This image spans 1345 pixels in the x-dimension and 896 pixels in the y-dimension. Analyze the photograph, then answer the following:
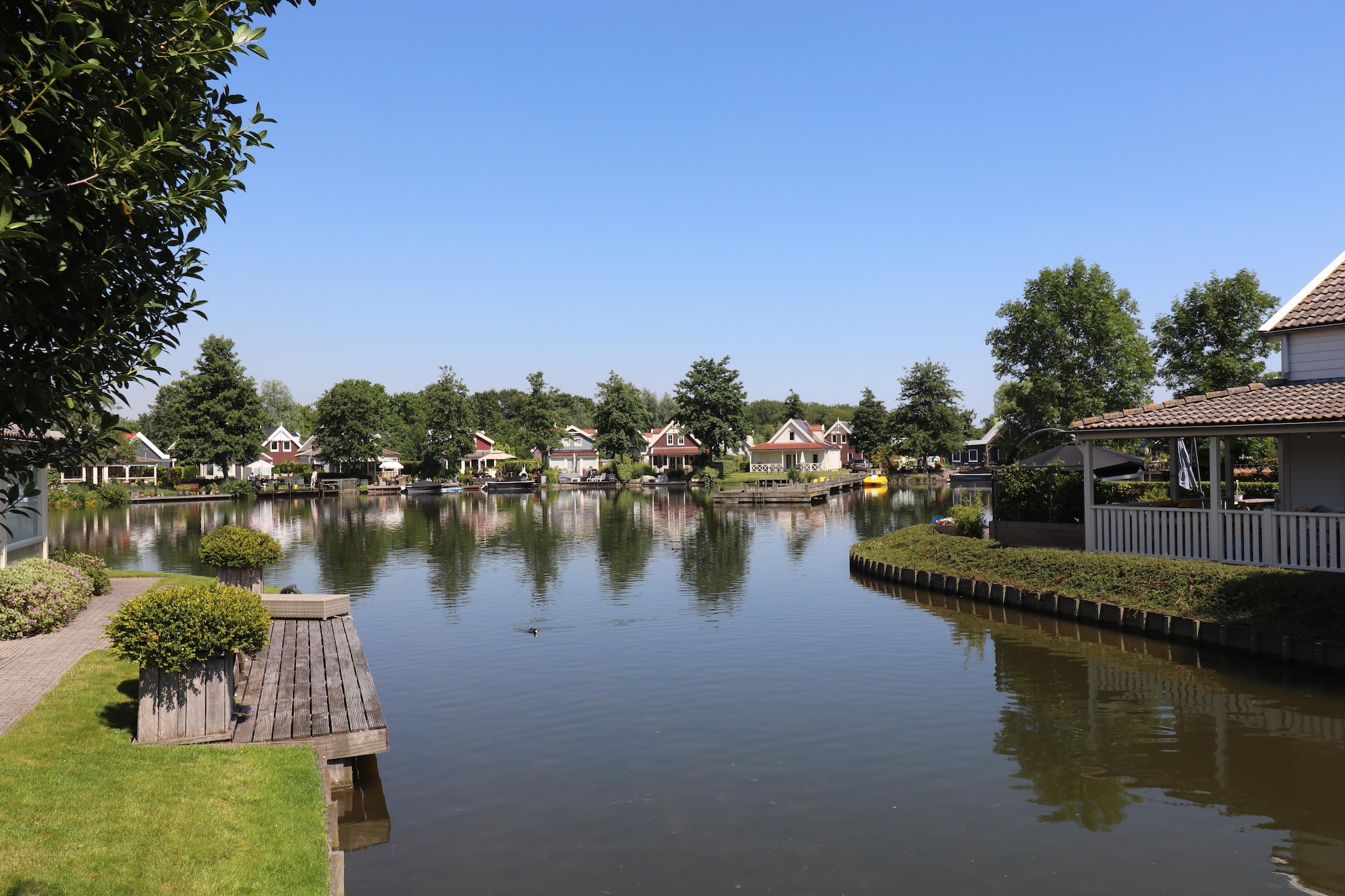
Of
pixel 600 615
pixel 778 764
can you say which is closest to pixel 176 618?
pixel 778 764

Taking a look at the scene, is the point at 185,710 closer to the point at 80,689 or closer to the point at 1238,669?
the point at 80,689

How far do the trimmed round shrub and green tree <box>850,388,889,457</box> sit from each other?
312 ft

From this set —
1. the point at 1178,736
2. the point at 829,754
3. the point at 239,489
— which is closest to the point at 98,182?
the point at 829,754

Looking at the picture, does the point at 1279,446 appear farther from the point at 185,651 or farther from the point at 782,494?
the point at 782,494

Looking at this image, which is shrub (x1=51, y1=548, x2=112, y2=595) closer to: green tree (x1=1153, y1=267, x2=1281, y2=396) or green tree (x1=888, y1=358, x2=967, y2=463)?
green tree (x1=1153, y1=267, x2=1281, y2=396)

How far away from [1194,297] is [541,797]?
44.0 metres

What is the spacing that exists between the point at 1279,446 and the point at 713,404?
262 ft

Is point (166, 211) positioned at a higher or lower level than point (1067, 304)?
lower

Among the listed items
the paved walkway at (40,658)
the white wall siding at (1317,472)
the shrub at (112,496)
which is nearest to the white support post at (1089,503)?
the white wall siding at (1317,472)

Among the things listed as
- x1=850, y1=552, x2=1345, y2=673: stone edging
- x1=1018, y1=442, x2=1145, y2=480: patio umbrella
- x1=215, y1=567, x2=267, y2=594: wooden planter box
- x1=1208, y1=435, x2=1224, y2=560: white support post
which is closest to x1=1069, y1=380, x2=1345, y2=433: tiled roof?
x1=1208, y1=435, x2=1224, y2=560: white support post

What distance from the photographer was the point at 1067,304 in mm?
50750

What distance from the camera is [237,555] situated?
20.2 metres

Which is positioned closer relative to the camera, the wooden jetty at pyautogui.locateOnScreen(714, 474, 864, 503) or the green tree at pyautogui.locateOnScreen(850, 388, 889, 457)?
the wooden jetty at pyautogui.locateOnScreen(714, 474, 864, 503)

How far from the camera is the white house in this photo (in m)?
111
